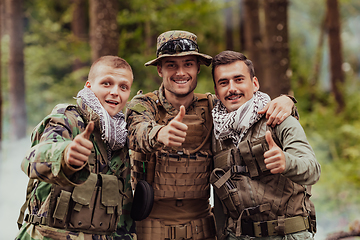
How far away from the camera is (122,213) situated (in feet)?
9.54

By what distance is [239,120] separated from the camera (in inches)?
112

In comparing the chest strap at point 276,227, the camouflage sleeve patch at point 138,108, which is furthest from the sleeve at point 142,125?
the chest strap at point 276,227

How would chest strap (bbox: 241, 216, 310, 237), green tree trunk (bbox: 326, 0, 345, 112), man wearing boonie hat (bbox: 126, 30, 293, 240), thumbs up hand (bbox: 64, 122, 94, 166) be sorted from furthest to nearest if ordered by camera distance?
1. green tree trunk (bbox: 326, 0, 345, 112)
2. man wearing boonie hat (bbox: 126, 30, 293, 240)
3. chest strap (bbox: 241, 216, 310, 237)
4. thumbs up hand (bbox: 64, 122, 94, 166)

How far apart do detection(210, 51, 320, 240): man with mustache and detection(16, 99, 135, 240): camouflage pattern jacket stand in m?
0.80

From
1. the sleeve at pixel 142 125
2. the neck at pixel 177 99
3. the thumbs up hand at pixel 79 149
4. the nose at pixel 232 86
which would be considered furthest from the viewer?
the neck at pixel 177 99

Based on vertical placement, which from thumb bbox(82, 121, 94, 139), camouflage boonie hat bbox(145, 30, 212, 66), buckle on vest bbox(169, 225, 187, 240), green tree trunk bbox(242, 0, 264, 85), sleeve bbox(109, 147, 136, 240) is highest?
green tree trunk bbox(242, 0, 264, 85)

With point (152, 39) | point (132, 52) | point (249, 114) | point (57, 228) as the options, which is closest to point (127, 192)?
point (57, 228)

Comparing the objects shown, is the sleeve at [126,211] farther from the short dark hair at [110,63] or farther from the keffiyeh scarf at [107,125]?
the short dark hair at [110,63]

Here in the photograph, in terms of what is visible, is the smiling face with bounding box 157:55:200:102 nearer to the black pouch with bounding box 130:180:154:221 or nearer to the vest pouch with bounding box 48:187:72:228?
the black pouch with bounding box 130:180:154:221

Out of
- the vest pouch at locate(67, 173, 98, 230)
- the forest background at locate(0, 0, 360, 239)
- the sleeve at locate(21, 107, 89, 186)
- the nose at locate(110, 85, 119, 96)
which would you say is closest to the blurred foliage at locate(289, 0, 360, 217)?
the forest background at locate(0, 0, 360, 239)

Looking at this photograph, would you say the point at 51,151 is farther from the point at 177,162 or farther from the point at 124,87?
the point at 177,162

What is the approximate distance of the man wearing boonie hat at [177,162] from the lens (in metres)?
3.09

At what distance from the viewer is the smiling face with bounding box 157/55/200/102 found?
3133 millimetres

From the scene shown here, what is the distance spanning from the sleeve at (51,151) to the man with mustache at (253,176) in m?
1.22
